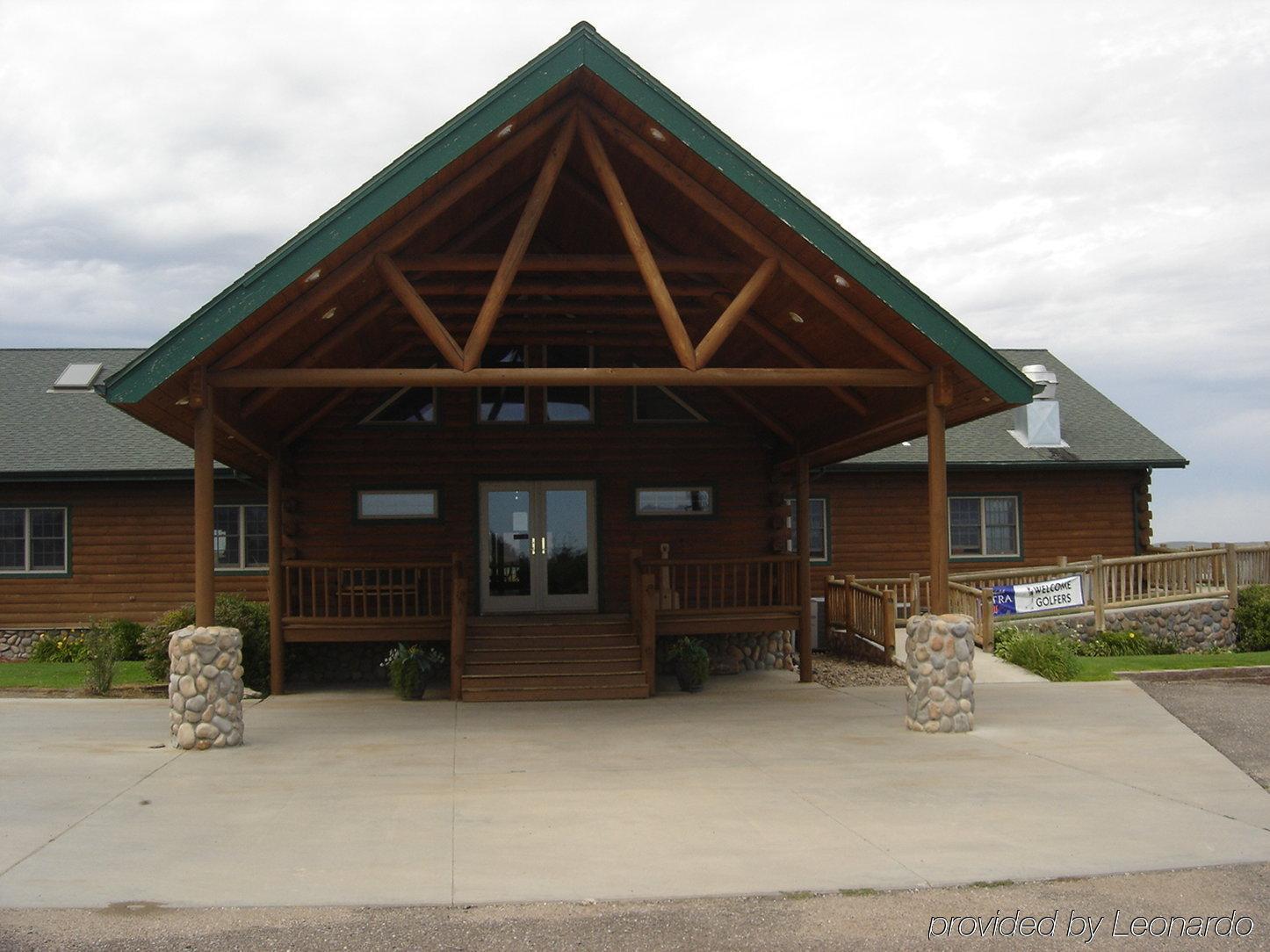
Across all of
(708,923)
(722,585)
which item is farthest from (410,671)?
(708,923)

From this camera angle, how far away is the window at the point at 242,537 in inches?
786

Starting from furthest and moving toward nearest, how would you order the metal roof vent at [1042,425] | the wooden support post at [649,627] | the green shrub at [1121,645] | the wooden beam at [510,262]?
the metal roof vent at [1042,425] → the green shrub at [1121,645] → the wooden support post at [649,627] → the wooden beam at [510,262]

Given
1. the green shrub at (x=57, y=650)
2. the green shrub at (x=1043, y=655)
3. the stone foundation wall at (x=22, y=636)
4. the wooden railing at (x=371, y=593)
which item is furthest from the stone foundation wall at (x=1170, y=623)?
the stone foundation wall at (x=22, y=636)

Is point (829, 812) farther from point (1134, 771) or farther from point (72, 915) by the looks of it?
point (72, 915)

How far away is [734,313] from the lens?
11.0 metres

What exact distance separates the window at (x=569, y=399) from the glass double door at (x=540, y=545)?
0.99 meters

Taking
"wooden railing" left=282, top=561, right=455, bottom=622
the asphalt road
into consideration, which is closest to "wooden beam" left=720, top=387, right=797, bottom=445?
"wooden railing" left=282, top=561, right=455, bottom=622

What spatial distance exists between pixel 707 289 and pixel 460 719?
553 cm

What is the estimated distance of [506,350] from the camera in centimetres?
1733

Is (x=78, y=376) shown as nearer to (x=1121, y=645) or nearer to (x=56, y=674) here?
(x=56, y=674)

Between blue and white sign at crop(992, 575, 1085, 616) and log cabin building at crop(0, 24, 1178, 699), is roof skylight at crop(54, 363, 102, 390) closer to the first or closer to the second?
log cabin building at crop(0, 24, 1178, 699)

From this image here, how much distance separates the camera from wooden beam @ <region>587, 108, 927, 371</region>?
437 inches

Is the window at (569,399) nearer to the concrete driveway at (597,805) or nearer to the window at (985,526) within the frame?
the concrete driveway at (597,805)

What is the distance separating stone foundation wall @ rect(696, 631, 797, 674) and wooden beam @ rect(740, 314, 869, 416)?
494cm
